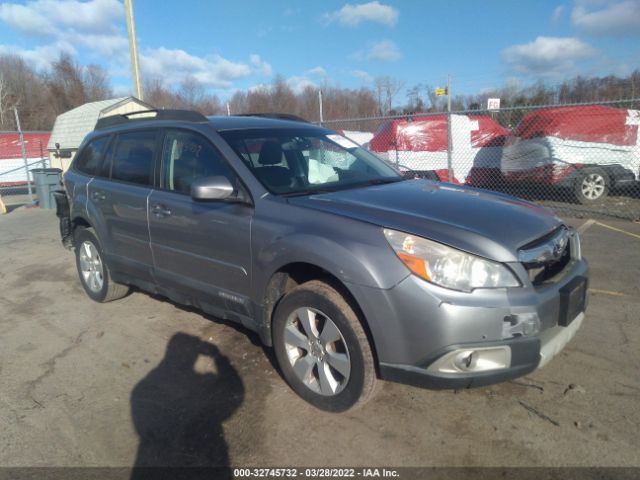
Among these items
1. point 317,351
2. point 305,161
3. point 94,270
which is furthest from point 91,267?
point 317,351

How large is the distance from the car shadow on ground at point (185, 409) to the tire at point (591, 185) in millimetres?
8660

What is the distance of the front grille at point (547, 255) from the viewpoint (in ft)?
8.62

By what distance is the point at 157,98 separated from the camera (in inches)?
1906

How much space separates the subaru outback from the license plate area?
0.01m

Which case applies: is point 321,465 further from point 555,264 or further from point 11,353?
point 11,353

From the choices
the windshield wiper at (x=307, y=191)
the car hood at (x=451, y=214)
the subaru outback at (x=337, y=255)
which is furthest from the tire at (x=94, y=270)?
the car hood at (x=451, y=214)

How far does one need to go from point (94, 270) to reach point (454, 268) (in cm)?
410

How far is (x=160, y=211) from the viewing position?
3.82 meters

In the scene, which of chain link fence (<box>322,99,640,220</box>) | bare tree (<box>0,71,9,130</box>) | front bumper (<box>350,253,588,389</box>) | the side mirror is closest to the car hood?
front bumper (<box>350,253,588,389</box>)

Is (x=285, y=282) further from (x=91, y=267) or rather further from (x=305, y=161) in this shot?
(x=91, y=267)

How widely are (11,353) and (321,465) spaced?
9.96 ft

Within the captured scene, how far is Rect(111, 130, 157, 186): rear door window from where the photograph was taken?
4.08m

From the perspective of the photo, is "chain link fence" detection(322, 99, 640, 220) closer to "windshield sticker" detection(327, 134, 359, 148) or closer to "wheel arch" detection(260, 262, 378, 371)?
"windshield sticker" detection(327, 134, 359, 148)

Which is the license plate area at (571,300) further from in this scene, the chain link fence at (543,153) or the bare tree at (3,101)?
the bare tree at (3,101)
